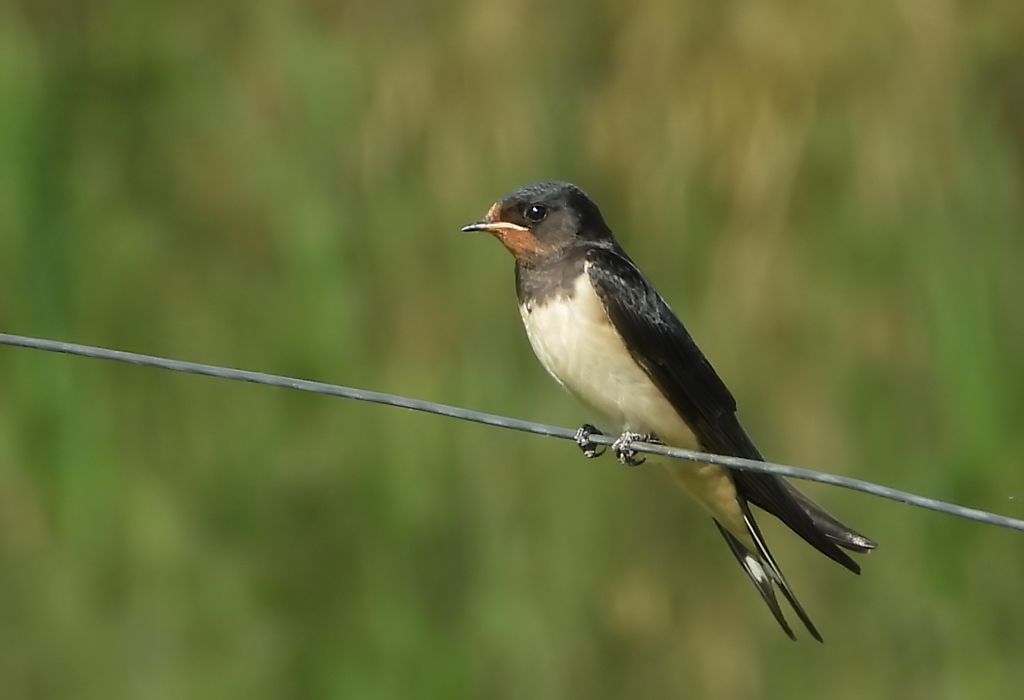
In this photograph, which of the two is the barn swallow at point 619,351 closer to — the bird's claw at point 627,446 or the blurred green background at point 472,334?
the bird's claw at point 627,446

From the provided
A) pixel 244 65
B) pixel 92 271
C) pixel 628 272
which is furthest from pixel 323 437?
pixel 628 272

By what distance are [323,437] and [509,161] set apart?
0.97 meters

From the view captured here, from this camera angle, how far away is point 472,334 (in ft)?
14.5

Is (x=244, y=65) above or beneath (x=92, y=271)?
above

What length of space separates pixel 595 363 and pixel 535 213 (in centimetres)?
33

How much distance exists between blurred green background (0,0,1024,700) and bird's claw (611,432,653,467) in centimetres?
131

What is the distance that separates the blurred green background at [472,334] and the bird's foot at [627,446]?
1.31 metres

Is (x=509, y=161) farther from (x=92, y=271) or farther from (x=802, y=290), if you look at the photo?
(x=92, y=271)

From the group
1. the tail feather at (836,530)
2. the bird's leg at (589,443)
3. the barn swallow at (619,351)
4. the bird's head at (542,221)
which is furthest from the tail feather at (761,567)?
the bird's head at (542,221)

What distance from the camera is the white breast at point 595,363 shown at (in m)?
2.86

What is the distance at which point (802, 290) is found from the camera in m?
4.49

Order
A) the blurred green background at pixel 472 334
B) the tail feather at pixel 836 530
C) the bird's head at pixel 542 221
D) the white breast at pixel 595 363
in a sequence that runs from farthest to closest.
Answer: the blurred green background at pixel 472 334
the bird's head at pixel 542 221
the white breast at pixel 595 363
the tail feather at pixel 836 530

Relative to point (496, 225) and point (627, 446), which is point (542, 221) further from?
point (627, 446)

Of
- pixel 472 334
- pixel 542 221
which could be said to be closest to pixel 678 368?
pixel 542 221
